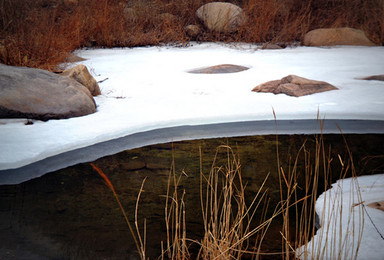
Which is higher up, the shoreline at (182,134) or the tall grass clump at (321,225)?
the tall grass clump at (321,225)

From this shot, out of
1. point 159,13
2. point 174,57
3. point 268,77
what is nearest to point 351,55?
point 268,77

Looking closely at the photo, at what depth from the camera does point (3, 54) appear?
4410 millimetres

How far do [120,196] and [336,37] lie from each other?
6.51m

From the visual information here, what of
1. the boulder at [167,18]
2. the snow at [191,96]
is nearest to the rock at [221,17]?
the boulder at [167,18]

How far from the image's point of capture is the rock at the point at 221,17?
7.94 m

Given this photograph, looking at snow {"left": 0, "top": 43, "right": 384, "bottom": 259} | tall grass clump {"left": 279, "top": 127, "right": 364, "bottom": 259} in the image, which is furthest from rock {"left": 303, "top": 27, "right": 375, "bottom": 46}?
tall grass clump {"left": 279, "top": 127, "right": 364, "bottom": 259}

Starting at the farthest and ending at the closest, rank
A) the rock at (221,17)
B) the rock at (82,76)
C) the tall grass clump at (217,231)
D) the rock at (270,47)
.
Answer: the rock at (221,17) → the rock at (270,47) → the rock at (82,76) → the tall grass clump at (217,231)

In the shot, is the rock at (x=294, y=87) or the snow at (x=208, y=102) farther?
the rock at (x=294, y=87)

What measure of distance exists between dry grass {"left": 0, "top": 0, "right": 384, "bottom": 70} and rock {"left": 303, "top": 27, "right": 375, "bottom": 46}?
0.21 meters

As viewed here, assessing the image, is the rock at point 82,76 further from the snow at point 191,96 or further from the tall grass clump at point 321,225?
the tall grass clump at point 321,225

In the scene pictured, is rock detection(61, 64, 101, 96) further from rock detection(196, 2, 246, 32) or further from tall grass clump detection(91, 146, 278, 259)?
rock detection(196, 2, 246, 32)

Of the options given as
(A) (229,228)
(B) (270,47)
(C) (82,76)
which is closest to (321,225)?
(A) (229,228)

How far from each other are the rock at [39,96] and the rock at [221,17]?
15.3ft

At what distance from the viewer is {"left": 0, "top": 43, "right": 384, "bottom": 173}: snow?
306 centimetres
